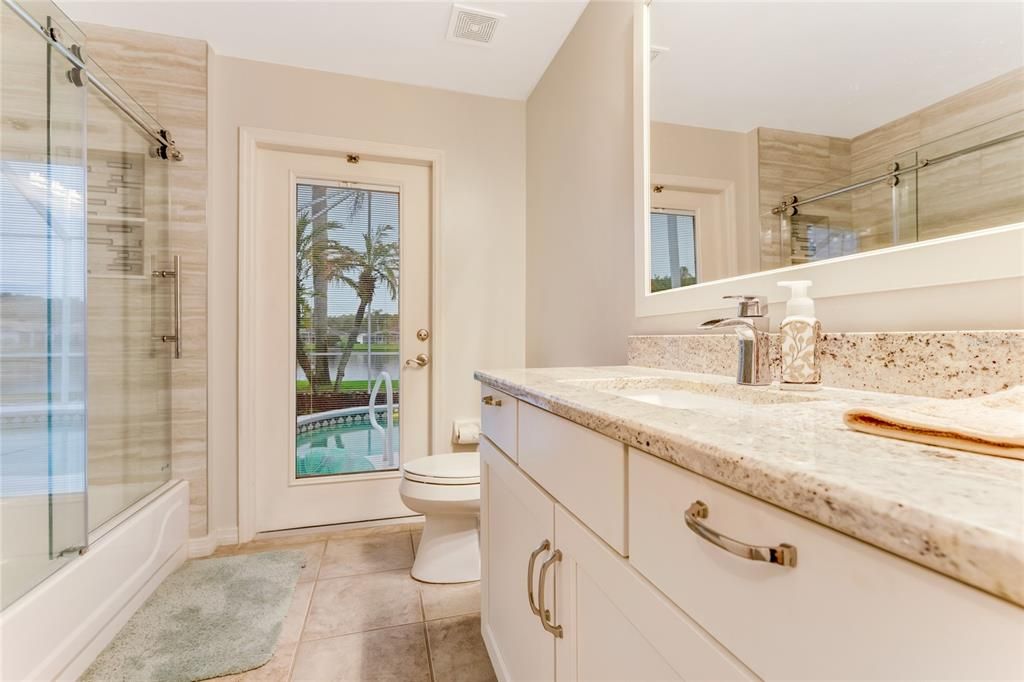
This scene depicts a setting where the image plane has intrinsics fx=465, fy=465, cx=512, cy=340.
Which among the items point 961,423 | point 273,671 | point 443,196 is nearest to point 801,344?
point 961,423

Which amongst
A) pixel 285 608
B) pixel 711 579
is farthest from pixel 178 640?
pixel 711 579

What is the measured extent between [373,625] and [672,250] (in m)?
1.53

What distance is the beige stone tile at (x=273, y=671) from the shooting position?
1.28 meters

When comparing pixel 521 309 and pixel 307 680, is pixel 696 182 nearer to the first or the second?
pixel 521 309

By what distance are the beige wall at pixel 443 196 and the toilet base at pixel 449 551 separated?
0.62 metres

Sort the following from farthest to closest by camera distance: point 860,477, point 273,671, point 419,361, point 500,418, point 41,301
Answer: point 419,361, point 41,301, point 273,671, point 500,418, point 860,477

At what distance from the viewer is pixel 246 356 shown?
2154mm

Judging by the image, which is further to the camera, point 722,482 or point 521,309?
point 521,309

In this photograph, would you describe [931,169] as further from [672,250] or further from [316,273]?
[316,273]

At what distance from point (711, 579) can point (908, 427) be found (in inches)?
8.8

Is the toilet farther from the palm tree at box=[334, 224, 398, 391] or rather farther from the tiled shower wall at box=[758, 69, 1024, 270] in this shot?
the tiled shower wall at box=[758, 69, 1024, 270]

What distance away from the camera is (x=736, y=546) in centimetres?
38

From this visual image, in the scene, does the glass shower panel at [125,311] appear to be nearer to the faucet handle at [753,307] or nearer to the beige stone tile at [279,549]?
the beige stone tile at [279,549]

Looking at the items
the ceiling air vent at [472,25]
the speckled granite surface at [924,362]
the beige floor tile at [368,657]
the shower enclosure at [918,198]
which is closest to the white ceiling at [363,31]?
the ceiling air vent at [472,25]
